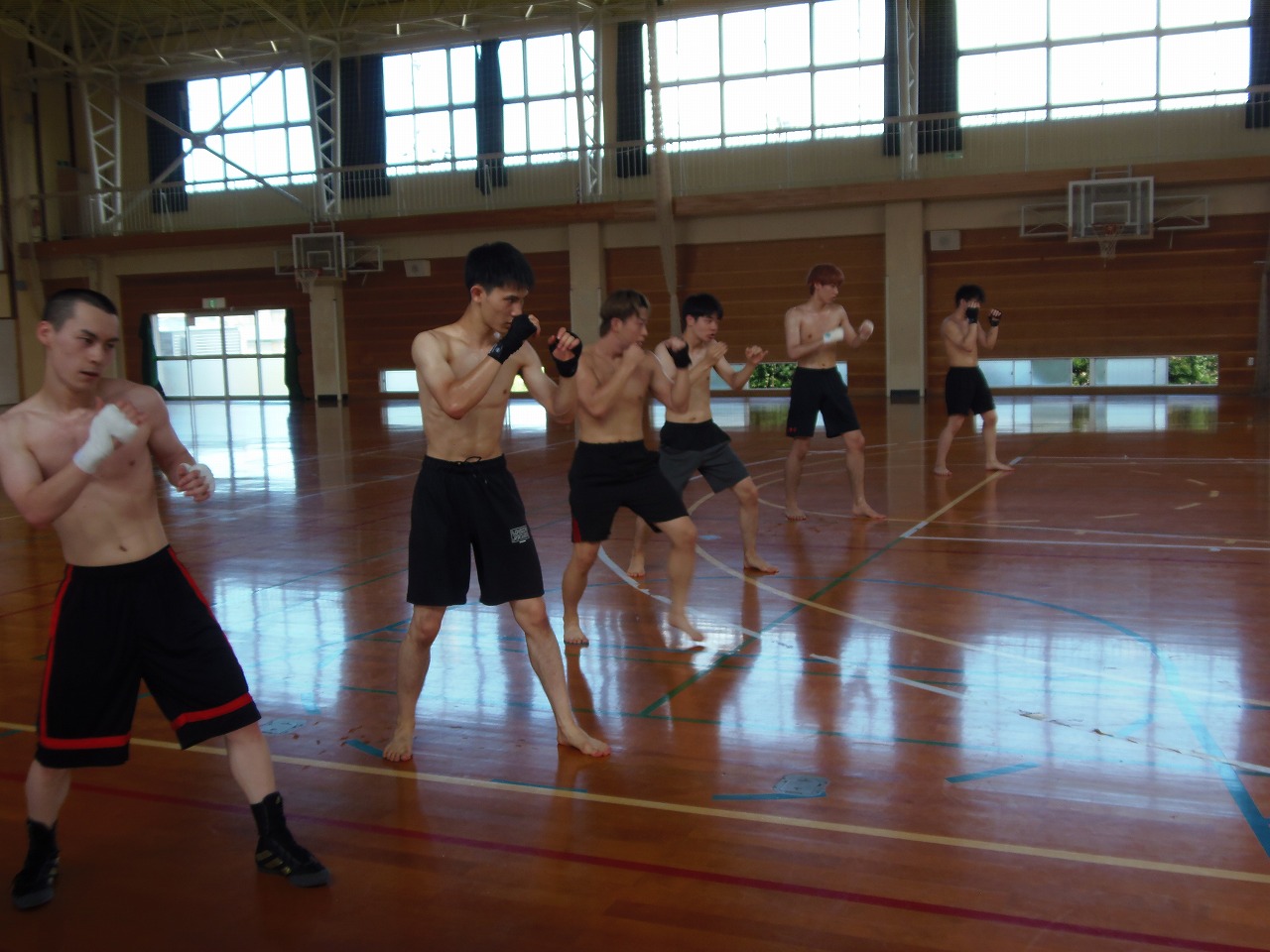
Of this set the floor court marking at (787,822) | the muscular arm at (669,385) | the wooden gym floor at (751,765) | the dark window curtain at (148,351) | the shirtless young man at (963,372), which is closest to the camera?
the wooden gym floor at (751,765)

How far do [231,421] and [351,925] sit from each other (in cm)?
1826

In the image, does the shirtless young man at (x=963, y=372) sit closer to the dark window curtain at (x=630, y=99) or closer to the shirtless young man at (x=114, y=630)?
the shirtless young man at (x=114, y=630)

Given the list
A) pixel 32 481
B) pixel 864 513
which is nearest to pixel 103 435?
pixel 32 481

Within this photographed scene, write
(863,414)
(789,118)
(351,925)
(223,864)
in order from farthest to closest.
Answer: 1. (789,118)
2. (863,414)
3. (223,864)
4. (351,925)

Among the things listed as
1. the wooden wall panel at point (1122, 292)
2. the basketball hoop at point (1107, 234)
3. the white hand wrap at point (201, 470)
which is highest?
the basketball hoop at point (1107, 234)

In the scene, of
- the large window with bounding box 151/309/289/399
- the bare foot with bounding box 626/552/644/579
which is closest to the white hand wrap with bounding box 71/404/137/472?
the bare foot with bounding box 626/552/644/579

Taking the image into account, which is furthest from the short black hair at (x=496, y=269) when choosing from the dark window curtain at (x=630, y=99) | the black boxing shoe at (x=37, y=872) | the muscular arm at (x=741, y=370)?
the dark window curtain at (x=630, y=99)

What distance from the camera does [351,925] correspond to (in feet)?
8.87

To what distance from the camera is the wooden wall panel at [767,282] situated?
2072cm

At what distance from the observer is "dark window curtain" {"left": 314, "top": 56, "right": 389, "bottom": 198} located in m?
23.8

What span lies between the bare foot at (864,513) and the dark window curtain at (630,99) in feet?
48.9

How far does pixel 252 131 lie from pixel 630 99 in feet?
29.0

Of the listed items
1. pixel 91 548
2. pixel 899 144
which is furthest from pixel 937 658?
pixel 899 144

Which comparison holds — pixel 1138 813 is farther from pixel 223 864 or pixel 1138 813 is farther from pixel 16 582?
pixel 16 582
